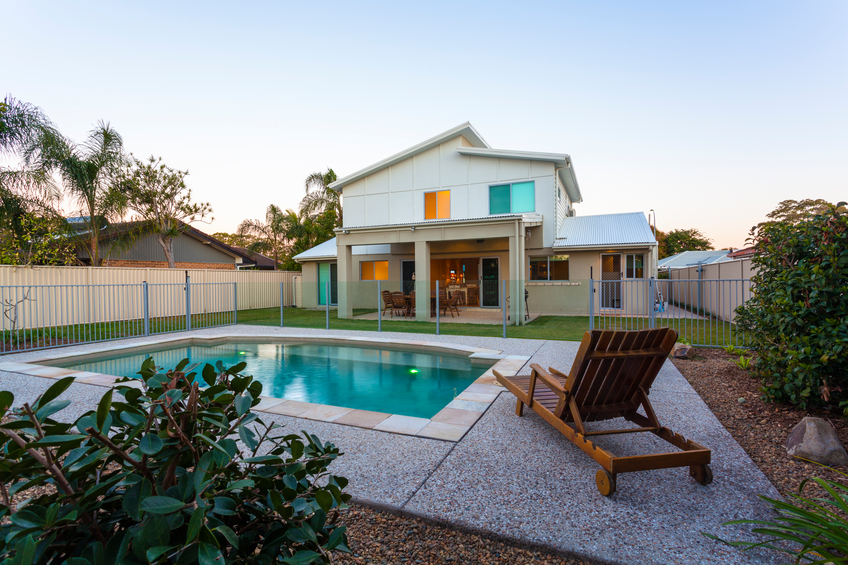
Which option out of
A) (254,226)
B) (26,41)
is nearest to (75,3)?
(26,41)

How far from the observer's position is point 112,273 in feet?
45.9

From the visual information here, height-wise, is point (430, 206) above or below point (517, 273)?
above

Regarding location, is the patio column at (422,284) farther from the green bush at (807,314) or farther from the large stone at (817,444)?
the large stone at (817,444)

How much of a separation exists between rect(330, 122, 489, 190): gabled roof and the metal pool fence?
21.8ft

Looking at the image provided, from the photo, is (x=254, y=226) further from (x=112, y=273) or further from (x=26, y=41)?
(x=26, y=41)

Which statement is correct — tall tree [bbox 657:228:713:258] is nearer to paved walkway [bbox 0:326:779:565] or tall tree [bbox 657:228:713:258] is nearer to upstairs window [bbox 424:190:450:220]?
upstairs window [bbox 424:190:450:220]

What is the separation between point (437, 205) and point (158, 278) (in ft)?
37.0

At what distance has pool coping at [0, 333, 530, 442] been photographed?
165 inches

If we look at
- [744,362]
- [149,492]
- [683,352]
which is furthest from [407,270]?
[149,492]

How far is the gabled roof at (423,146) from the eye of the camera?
50.6 ft

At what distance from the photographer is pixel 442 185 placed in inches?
629

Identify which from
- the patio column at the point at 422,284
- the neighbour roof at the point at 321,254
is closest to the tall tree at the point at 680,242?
the neighbour roof at the point at 321,254

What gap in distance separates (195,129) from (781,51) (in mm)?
19497

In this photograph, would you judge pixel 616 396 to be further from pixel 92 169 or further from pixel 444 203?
pixel 92 169
